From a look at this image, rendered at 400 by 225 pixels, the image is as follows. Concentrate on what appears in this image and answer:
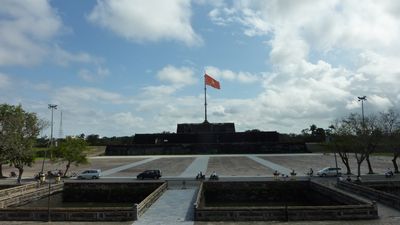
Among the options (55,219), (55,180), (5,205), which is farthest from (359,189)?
(55,180)

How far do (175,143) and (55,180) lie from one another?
7560 centimetres

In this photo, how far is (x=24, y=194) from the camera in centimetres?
4038

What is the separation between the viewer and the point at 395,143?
60.2 m

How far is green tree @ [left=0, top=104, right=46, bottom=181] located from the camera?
56500mm

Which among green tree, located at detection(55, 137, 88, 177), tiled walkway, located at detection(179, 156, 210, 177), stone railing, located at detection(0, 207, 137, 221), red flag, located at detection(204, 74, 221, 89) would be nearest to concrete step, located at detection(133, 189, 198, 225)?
stone railing, located at detection(0, 207, 137, 221)

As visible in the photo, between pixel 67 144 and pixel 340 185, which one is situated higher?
pixel 67 144

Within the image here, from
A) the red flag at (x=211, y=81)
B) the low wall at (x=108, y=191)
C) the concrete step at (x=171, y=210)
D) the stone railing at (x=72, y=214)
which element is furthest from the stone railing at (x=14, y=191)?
the red flag at (x=211, y=81)

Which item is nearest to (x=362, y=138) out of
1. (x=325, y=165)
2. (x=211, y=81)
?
(x=325, y=165)

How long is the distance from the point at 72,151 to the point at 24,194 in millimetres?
20756

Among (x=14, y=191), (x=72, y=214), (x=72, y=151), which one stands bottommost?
(x=72, y=214)

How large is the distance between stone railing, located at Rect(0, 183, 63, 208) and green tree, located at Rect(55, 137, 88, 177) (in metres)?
12.8

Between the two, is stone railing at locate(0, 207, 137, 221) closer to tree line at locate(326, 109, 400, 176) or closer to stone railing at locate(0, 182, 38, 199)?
stone railing at locate(0, 182, 38, 199)

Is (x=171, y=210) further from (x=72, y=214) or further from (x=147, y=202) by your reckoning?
(x=72, y=214)

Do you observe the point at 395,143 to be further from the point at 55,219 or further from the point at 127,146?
the point at 127,146
